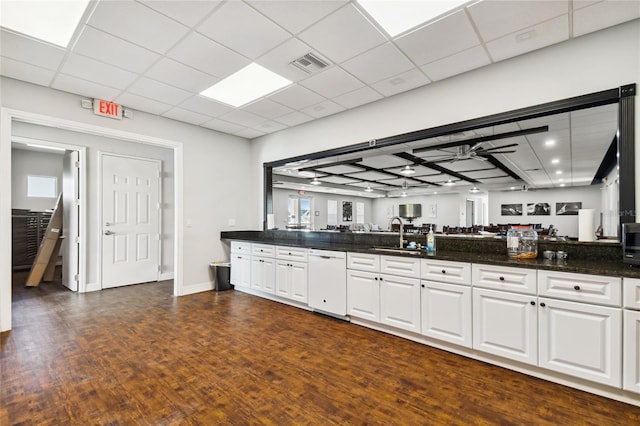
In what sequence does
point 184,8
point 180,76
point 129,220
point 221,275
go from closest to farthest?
point 184,8 < point 180,76 < point 221,275 < point 129,220

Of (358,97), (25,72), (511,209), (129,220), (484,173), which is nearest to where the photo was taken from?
(25,72)

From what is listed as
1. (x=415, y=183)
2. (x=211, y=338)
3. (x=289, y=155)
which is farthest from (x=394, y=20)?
(x=415, y=183)

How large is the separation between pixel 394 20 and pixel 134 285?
19.4 ft

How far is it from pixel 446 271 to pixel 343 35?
2.32 m

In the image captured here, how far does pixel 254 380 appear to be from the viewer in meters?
2.27

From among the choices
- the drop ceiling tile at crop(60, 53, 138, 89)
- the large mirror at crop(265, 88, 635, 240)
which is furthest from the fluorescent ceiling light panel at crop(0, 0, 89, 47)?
the large mirror at crop(265, 88, 635, 240)

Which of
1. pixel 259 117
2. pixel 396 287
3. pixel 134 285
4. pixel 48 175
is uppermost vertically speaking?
pixel 259 117

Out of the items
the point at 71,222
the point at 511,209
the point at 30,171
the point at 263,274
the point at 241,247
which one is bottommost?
the point at 263,274

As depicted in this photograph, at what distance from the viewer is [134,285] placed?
5.48 m

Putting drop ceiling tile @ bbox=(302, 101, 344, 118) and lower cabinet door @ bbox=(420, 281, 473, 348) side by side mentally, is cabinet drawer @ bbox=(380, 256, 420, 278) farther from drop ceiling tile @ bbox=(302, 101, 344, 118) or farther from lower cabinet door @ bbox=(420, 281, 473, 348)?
drop ceiling tile @ bbox=(302, 101, 344, 118)

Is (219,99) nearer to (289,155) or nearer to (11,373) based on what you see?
(289,155)

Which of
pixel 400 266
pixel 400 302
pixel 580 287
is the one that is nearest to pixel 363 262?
pixel 400 266

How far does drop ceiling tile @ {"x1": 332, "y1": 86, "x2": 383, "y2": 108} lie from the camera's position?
3686 millimetres

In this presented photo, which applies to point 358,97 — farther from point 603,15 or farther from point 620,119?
point 620,119
